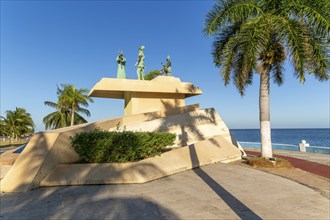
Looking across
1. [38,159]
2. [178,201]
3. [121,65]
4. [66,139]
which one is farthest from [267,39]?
[121,65]

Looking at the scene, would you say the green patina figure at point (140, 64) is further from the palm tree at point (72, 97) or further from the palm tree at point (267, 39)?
the palm tree at point (72, 97)

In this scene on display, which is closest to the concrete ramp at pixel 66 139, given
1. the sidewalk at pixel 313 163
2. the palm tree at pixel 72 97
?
the sidewalk at pixel 313 163

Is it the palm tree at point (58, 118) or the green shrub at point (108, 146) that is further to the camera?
the palm tree at point (58, 118)

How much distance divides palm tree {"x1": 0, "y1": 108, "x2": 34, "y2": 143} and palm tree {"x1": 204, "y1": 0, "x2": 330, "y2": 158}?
156 ft

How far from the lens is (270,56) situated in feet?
36.9

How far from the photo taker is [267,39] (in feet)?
33.4

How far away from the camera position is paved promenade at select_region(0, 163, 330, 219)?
5316 mm

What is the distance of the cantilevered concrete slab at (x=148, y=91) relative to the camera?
625 inches

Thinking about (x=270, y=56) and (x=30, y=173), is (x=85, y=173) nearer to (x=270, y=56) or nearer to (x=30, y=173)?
(x=30, y=173)

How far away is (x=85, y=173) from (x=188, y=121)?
7.97 metres

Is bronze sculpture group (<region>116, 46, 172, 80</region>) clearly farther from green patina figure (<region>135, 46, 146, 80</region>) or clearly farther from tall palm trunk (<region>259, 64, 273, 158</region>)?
tall palm trunk (<region>259, 64, 273, 158</region>)

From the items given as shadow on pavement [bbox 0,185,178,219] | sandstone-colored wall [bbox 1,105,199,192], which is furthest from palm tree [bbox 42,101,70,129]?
shadow on pavement [bbox 0,185,178,219]

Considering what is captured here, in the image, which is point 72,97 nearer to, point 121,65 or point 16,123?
point 121,65

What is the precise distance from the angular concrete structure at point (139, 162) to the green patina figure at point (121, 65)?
80.4 inches
